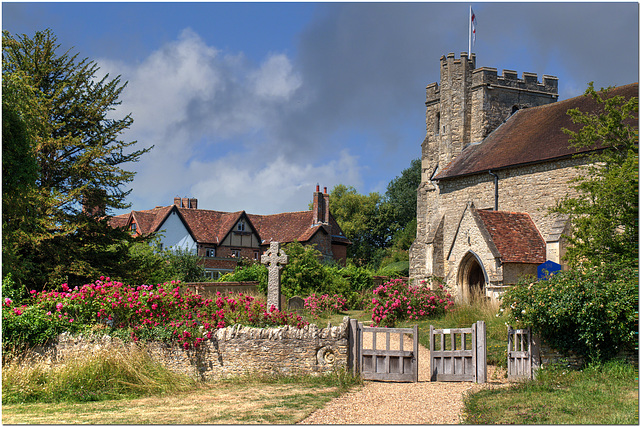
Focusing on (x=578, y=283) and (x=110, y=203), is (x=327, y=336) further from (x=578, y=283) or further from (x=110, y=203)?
(x=110, y=203)

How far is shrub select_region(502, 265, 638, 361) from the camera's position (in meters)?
11.9

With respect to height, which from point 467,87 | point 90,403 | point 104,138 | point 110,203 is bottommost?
point 90,403

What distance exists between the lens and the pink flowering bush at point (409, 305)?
2075 cm

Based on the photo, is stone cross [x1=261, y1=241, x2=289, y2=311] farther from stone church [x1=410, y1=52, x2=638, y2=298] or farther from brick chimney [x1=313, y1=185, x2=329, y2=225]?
brick chimney [x1=313, y1=185, x2=329, y2=225]

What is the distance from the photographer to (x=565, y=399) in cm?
1005

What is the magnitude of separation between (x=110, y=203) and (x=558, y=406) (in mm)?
17318

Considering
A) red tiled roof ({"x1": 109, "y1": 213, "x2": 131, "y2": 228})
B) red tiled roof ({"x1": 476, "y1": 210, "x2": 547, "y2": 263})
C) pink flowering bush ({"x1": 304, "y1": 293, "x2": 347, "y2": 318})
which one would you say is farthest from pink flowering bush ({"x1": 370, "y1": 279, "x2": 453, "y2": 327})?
red tiled roof ({"x1": 109, "y1": 213, "x2": 131, "y2": 228})

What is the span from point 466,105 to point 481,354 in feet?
66.4

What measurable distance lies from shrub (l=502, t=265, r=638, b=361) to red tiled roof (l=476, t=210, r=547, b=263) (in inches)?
369

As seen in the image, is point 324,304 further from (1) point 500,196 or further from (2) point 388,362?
(2) point 388,362

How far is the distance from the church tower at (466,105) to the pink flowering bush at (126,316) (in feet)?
59.8

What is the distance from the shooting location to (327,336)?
13.0 meters

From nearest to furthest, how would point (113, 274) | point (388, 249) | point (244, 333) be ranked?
1. point (244, 333)
2. point (113, 274)
3. point (388, 249)

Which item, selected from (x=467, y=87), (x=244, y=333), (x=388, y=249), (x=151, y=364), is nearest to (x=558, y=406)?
(x=244, y=333)
